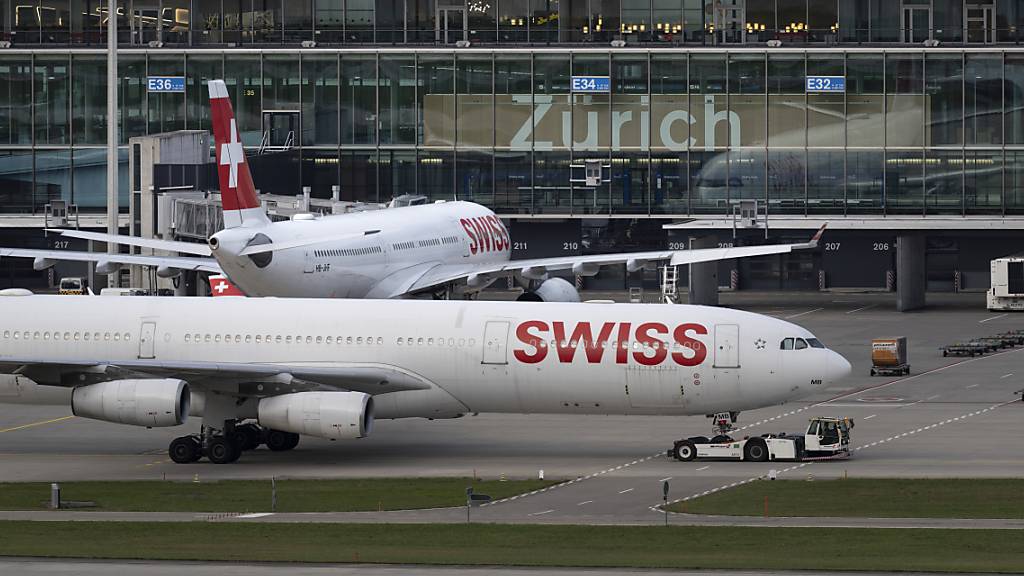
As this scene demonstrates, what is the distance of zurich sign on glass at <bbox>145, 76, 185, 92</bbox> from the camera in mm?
103500

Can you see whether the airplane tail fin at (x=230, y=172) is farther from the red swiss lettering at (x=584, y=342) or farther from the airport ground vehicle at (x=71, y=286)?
the airport ground vehicle at (x=71, y=286)

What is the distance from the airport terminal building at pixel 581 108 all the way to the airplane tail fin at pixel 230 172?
3387 centimetres

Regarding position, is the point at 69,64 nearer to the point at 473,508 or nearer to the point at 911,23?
the point at 911,23

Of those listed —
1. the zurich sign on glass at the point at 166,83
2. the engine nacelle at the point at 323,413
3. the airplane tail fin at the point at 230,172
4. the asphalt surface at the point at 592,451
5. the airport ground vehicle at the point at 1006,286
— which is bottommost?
the asphalt surface at the point at 592,451

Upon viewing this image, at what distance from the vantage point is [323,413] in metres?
46.2

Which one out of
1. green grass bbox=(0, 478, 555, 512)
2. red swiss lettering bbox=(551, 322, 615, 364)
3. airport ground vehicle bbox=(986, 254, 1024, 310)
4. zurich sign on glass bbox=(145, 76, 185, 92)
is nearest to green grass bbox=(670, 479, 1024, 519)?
green grass bbox=(0, 478, 555, 512)

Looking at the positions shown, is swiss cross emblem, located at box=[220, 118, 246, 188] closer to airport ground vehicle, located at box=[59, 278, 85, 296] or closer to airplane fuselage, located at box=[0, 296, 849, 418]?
airplane fuselage, located at box=[0, 296, 849, 418]

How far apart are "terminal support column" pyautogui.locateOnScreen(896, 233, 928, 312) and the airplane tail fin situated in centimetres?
4181

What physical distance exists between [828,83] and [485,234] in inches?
999

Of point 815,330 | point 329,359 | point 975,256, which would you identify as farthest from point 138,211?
point 975,256

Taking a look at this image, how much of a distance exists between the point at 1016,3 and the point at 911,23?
5.98m

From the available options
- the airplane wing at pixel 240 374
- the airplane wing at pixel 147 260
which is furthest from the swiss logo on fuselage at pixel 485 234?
the airplane wing at pixel 240 374

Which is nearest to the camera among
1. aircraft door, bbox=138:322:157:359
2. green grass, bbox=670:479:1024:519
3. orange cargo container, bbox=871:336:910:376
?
green grass, bbox=670:479:1024:519

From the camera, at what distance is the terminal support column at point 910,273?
94375mm
